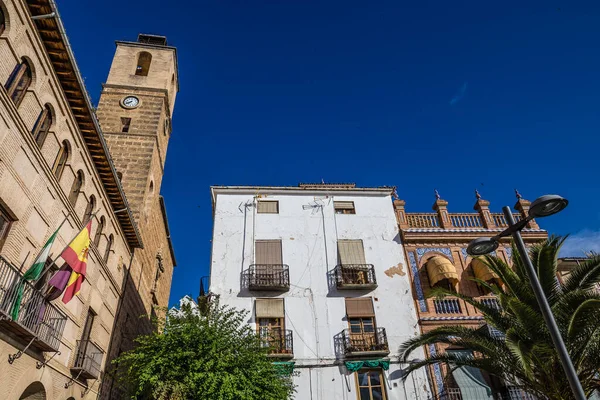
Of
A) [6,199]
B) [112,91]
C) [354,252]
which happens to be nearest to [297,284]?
[354,252]

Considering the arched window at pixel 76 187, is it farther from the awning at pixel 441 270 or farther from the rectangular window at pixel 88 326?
the awning at pixel 441 270

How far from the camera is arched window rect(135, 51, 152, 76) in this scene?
24.8m

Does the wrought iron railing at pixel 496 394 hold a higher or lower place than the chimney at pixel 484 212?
lower

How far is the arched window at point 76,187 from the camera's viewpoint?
481 inches

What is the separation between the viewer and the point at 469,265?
18188 millimetres

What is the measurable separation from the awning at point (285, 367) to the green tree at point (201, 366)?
88 cm

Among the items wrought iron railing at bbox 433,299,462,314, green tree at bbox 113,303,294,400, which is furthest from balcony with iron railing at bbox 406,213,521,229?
green tree at bbox 113,303,294,400

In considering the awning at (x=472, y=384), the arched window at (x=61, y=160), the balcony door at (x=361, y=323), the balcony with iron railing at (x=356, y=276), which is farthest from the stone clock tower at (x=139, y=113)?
the awning at (x=472, y=384)

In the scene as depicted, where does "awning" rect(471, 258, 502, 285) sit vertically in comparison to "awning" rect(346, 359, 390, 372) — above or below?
above

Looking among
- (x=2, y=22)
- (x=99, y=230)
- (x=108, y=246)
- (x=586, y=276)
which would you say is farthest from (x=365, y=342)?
(x=2, y=22)

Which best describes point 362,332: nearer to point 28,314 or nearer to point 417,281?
point 417,281

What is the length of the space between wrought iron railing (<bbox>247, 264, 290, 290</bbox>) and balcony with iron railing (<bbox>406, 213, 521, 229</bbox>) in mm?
6377

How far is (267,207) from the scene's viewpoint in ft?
65.5

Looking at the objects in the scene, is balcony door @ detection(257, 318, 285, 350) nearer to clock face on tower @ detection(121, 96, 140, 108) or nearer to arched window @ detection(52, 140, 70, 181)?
arched window @ detection(52, 140, 70, 181)
